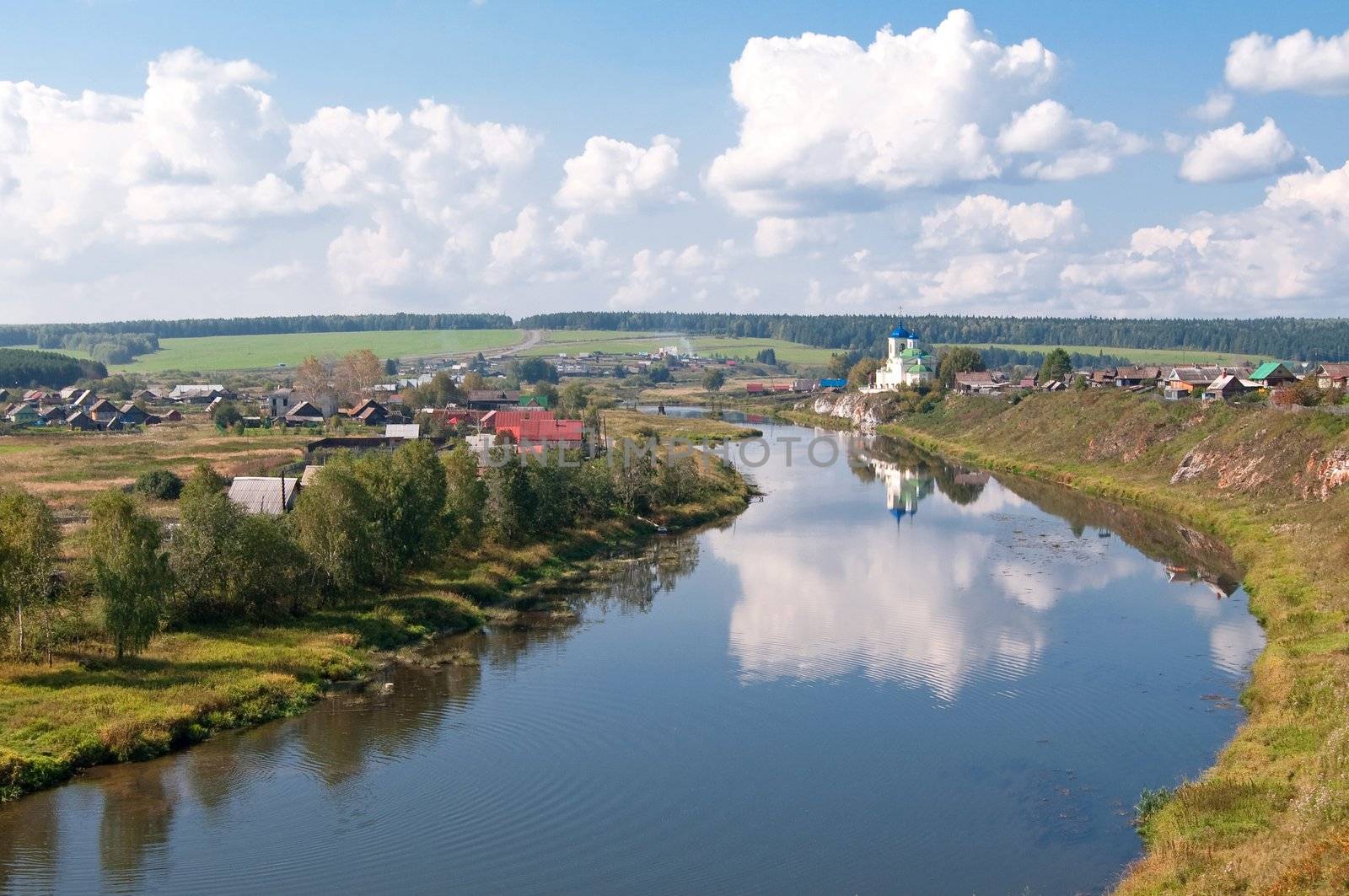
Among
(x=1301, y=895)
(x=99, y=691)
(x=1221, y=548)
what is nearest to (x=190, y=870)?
(x=99, y=691)

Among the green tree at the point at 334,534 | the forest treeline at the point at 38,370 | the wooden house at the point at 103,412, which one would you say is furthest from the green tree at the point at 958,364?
the green tree at the point at 334,534

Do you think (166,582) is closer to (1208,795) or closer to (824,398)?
(1208,795)

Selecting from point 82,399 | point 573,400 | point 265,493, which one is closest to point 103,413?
point 82,399

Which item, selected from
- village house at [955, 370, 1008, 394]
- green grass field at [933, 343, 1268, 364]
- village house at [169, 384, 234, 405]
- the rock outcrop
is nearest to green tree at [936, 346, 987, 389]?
village house at [955, 370, 1008, 394]

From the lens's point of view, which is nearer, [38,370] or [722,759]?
[722,759]

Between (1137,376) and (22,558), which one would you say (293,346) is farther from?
(22,558)

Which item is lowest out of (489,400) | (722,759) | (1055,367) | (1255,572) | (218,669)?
(722,759)

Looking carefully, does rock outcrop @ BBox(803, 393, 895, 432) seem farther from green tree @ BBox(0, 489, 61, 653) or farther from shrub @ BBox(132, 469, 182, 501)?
green tree @ BBox(0, 489, 61, 653)
